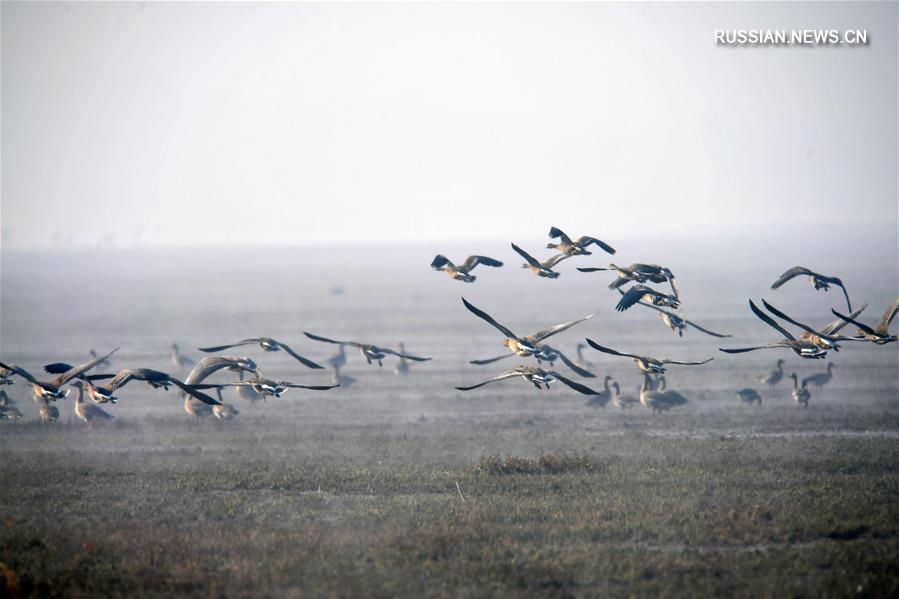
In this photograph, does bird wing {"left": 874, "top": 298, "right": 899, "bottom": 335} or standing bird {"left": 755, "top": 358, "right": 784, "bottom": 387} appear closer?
bird wing {"left": 874, "top": 298, "right": 899, "bottom": 335}

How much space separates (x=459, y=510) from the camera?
1922cm

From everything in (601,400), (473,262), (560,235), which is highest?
(560,235)

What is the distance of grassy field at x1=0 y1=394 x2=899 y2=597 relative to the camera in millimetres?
14992

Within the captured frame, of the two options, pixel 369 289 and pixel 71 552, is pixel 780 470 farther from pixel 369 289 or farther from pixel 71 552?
pixel 369 289

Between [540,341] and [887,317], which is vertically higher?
[887,317]

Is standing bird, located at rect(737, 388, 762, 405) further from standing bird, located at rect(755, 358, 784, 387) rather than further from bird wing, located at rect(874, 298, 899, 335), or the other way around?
bird wing, located at rect(874, 298, 899, 335)

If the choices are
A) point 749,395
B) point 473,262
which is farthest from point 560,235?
point 749,395

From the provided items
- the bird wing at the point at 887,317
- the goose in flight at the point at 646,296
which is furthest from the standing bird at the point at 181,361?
the bird wing at the point at 887,317

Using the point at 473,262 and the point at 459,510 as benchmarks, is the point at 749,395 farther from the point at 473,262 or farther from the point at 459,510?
the point at 459,510

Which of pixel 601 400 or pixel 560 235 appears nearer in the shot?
pixel 560 235

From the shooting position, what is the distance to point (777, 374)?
3625 centimetres

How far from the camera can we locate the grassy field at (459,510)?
15.0 meters

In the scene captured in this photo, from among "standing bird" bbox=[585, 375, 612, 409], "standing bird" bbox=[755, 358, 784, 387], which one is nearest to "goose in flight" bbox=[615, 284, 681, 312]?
"standing bird" bbox=[585, 375, 612, 409]

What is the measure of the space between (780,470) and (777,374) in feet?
49.0
